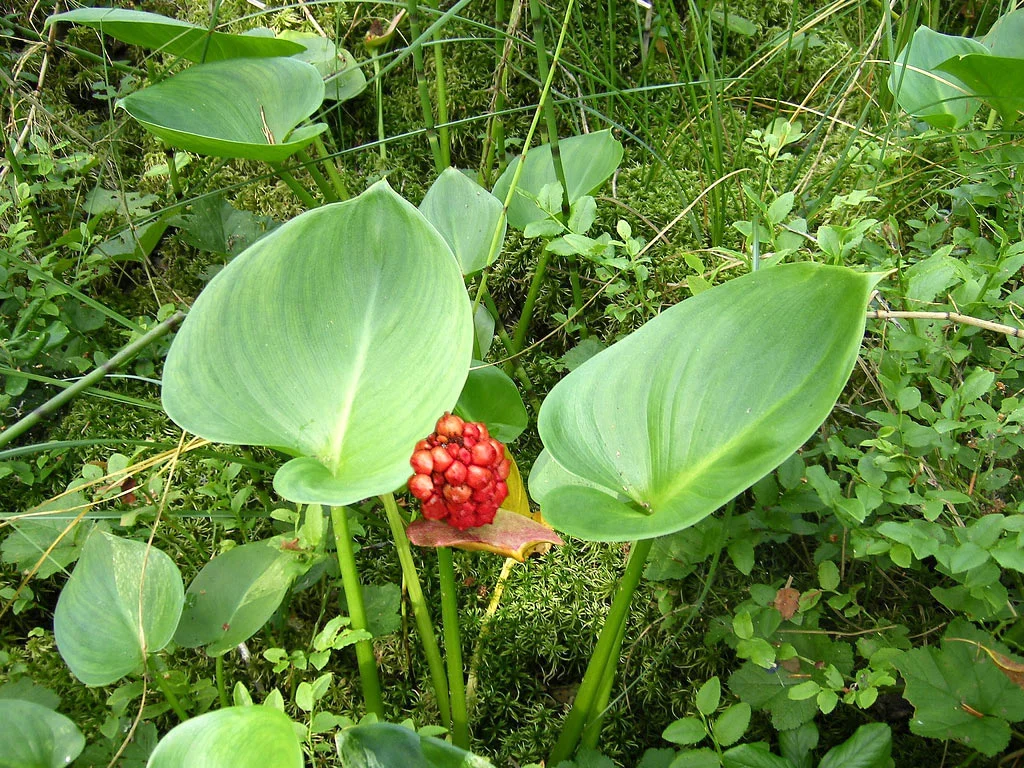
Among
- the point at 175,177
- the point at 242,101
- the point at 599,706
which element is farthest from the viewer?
the point at 175,177

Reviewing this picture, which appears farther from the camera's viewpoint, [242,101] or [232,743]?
[242,101]

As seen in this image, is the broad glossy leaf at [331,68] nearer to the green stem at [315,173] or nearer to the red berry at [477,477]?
the green stem at [315,173]

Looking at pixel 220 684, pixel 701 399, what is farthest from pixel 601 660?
pixel 220 684

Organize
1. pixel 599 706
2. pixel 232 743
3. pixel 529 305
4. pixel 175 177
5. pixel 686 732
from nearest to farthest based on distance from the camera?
pixel 232 743 → pixel 686 732 → pixel 599 706 → pixel 529 305 → pixel 175 177

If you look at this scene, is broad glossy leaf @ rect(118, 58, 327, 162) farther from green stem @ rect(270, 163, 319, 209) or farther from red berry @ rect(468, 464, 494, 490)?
red berry @ rect(468, 464, 494, 490)

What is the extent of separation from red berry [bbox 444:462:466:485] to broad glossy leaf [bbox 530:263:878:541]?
0.10 m

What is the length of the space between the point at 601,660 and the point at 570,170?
685mm

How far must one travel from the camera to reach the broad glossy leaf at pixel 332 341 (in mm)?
724

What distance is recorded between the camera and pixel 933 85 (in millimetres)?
1194

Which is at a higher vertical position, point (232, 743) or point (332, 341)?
point (332, 341)

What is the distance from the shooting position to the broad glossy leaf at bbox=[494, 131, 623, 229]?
1.14 m

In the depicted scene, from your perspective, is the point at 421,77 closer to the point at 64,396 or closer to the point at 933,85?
the point at 64,396

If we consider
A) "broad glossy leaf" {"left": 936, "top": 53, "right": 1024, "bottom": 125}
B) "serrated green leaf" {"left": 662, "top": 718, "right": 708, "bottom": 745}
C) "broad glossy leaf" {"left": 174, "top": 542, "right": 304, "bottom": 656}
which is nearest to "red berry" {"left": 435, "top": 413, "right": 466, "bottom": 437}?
"broad glossy leaf" {"left": 174, "top": 542, "right": 304, "bottom": 656}

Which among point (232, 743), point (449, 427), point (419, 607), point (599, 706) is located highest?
point (449, 427)
